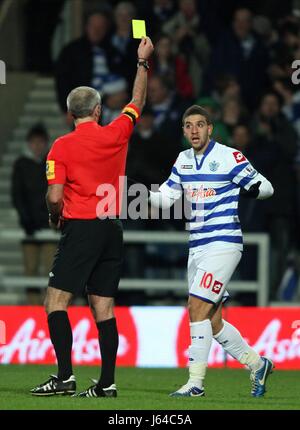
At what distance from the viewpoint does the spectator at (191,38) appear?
59.9 ft

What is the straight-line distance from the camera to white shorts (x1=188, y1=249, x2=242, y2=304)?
10625 millimetres

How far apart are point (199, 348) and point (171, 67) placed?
303 inches

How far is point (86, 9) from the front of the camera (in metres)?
20.9

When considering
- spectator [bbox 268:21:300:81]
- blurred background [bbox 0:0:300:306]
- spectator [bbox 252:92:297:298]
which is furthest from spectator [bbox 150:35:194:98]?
spectator [bbox 252:92:297:298]

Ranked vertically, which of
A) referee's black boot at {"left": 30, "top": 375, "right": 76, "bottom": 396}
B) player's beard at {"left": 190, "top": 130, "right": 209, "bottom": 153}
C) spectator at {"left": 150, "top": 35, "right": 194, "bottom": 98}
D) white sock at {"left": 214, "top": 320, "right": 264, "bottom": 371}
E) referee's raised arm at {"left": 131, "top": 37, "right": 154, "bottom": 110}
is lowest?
referee's black boot at {"left": 30, "top": 375, "right": 76, "bottom": 396}

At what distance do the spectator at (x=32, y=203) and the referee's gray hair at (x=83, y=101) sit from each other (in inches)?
252

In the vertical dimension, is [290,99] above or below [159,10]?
below

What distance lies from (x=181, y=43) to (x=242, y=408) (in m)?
9.07

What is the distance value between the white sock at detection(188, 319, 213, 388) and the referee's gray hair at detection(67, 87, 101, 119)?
5.71 ft

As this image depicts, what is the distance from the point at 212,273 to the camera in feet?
34.9

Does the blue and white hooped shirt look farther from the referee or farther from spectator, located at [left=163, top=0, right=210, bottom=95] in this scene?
spectator, located at [left=163, top=0, right=210, bottom=95]

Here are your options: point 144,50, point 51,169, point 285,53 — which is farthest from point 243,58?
point 51,169

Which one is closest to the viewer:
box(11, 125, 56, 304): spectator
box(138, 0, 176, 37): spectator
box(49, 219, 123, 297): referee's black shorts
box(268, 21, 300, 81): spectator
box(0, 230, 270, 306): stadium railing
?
box(49, 219, 123, 297): referee's black shorts

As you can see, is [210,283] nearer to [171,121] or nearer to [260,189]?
[260,189]
